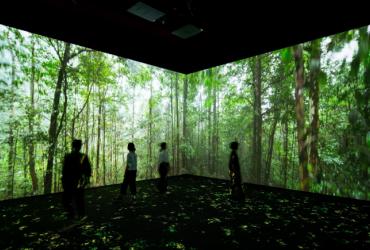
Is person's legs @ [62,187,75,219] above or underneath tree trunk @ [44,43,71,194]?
underneath

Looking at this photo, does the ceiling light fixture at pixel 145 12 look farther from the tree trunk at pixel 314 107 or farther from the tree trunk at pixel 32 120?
the tree trunk at pixel 314 107

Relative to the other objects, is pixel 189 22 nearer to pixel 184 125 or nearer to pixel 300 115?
pixel 300 115

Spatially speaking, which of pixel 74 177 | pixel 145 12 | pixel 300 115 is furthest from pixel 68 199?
pixel 300 115

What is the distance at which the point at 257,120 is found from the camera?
274 inches

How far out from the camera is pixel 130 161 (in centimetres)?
447

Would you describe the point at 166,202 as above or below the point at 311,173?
below

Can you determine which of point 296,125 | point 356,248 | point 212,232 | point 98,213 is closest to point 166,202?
point 98,213

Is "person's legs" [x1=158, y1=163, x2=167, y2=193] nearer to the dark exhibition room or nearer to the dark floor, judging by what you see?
the dark exhibition room

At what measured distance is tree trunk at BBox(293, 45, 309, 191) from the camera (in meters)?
5.34

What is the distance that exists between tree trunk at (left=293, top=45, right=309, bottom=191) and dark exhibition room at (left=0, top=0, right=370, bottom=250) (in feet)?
Result: 0.11

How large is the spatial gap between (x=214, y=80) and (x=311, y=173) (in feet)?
14.0

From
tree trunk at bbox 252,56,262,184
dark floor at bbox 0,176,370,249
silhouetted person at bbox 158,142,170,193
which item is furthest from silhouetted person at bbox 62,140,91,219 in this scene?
tree trunk at bbox 252,56,262,184

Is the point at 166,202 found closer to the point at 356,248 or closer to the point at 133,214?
the point at 133,214

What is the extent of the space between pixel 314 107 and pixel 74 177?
5474 millimetres
